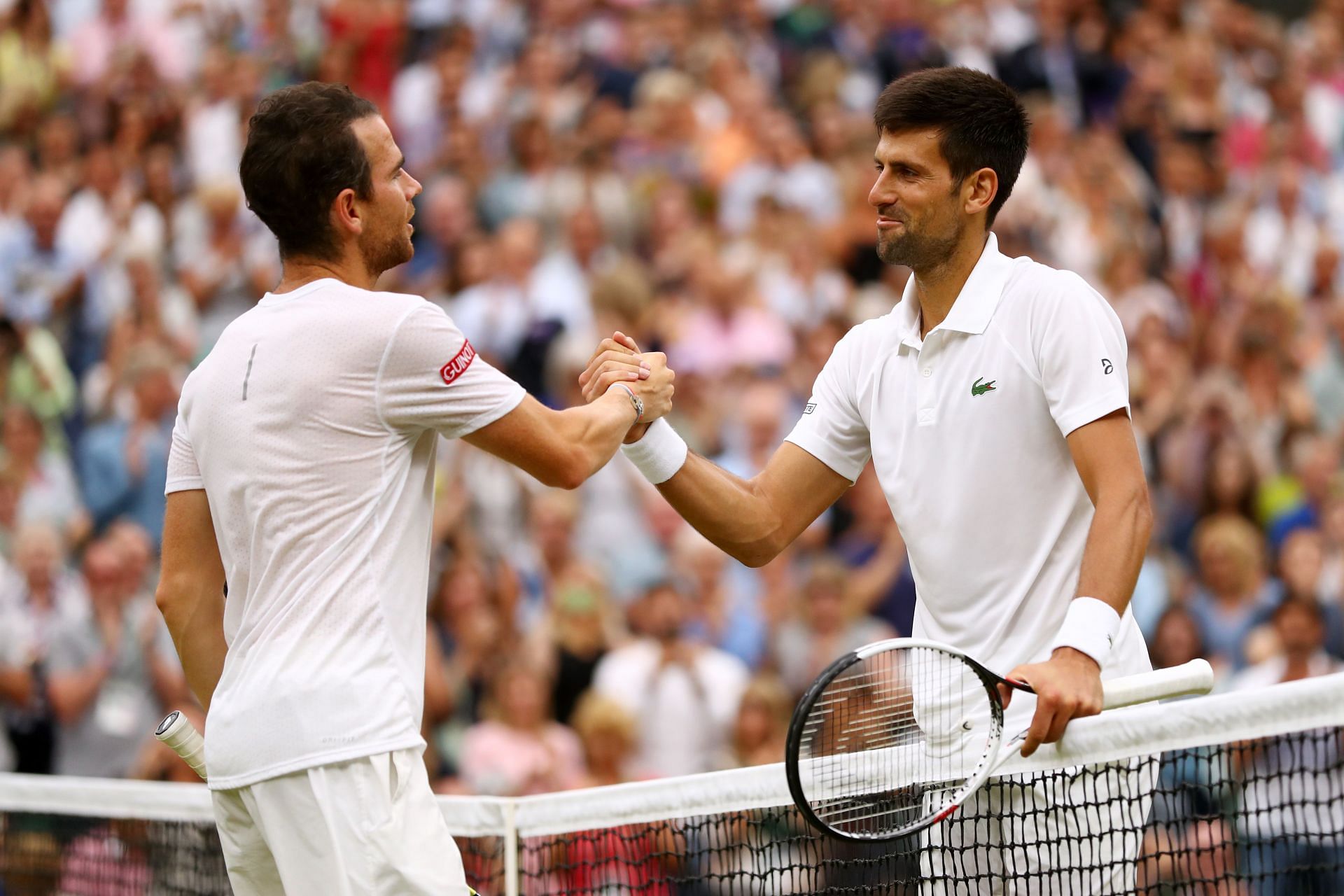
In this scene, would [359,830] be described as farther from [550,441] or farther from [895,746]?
[895,746]

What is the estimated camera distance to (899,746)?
387 centimetres

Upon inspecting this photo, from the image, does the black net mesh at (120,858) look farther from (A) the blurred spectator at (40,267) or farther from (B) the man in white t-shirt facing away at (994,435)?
(A) the blurred spectator at (40,267)

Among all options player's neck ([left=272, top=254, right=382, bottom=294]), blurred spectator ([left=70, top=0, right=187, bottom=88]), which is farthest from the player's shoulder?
blurred spectator ([left=70, top=0, right=187, bottom=88])

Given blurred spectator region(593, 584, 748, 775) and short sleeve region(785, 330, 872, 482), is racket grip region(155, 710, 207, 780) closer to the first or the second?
short sleeve region(785, 330, 872, 482)

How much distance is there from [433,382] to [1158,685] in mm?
1504

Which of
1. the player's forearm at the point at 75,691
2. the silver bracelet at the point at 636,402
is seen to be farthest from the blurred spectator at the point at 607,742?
the silver bracelet at the point at 636,402

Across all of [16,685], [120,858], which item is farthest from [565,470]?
[16,685]

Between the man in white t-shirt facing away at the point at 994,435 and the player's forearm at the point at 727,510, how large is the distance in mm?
56

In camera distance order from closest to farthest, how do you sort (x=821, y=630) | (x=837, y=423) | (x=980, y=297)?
(x=980, y=297), (x=837, y=423), (x=821, y=630)

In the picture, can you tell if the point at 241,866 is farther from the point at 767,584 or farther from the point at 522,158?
the point at 522,158

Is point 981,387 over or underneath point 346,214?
underneath

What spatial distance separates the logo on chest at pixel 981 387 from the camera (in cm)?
403

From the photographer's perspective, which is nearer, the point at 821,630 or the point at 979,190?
the point at 979,190

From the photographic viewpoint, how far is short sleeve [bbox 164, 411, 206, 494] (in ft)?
12.4
